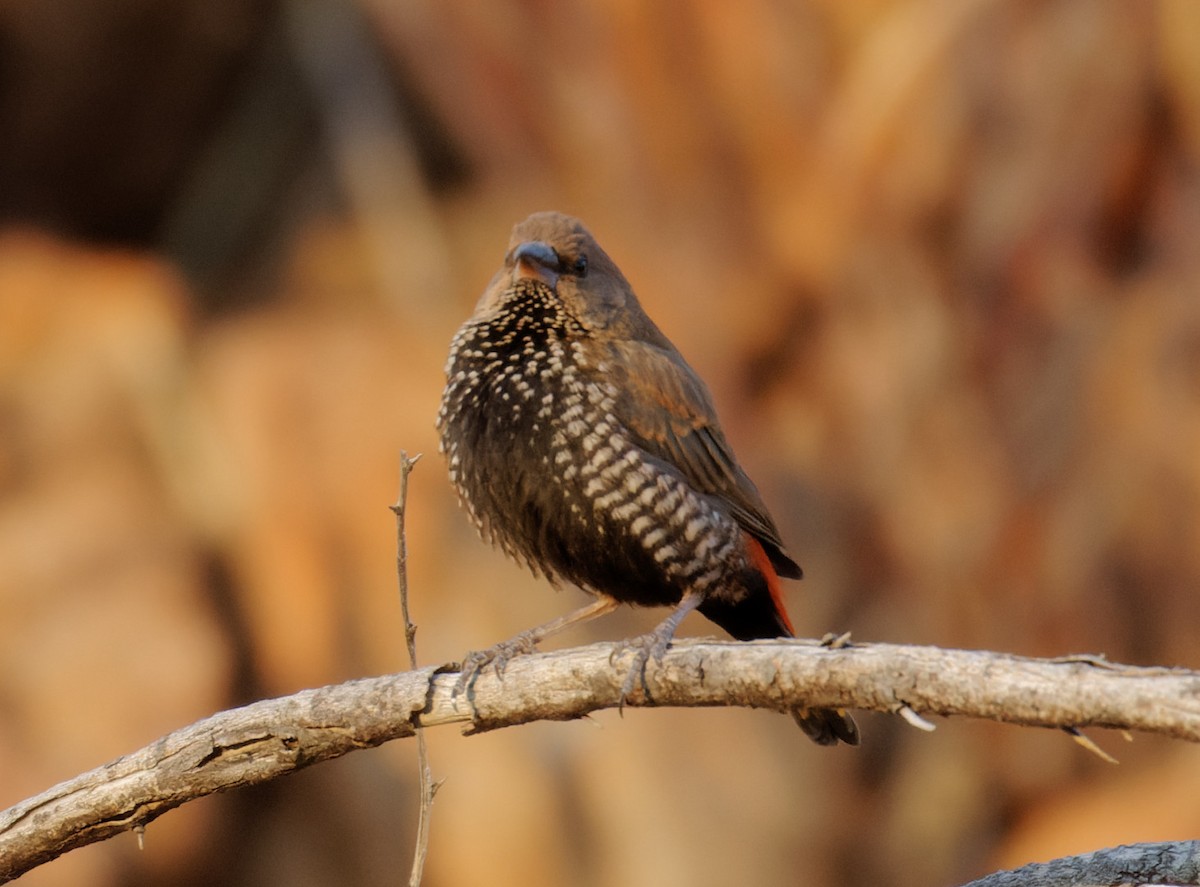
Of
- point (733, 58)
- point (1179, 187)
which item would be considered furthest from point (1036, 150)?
point (733, 58)

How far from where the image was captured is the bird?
3.90 m

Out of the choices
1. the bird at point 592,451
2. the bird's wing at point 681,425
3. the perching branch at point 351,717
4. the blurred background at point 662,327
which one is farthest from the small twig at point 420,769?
the blurred background at point 662,327

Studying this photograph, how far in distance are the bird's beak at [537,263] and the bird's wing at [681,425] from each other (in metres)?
0.28

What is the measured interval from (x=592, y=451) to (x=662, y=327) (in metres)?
4.30

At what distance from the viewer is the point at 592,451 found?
3.90 meters

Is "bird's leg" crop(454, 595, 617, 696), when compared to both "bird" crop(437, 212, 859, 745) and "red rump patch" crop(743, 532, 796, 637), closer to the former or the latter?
"bird" crop(437, 212, 859, 745)

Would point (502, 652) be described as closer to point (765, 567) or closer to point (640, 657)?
point (640, 657)

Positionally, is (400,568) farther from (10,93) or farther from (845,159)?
(10,93)

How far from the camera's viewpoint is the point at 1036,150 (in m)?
8.19

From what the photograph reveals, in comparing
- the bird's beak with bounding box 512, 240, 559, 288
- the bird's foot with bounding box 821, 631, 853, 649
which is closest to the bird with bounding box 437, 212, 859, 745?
the bird's beak with bounding box 512, 240, 559, 288

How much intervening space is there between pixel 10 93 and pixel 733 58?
4.21 meters

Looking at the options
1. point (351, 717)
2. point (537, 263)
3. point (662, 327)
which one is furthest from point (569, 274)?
point (662, 327)

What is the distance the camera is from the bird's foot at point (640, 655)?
→ 325 centimetres

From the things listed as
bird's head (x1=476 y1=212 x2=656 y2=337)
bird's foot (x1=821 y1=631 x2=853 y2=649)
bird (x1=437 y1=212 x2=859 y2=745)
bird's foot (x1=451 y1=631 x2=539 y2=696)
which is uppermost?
bird's head (x1=476 y1=212 x2=656 y2=337)
